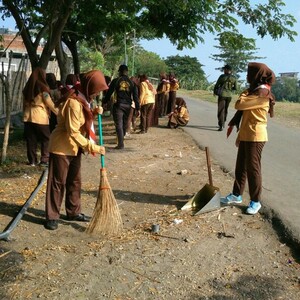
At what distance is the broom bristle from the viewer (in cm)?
473

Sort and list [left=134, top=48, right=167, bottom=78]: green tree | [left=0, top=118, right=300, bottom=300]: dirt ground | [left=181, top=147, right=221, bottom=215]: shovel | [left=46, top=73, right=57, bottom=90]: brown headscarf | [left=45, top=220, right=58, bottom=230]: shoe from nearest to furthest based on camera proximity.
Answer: [left=0, top=118, right=300, bottom=300]: dirt ground → [left=45, top=220, right=58, bottom=230]: shoe → [left=181, top=147, right=221, bottom=215]: shovel → [left=46, top=73, right=57, bottom=90]: brown headscarf → [left=134, top=48, right=167, bottom=78]: green tree

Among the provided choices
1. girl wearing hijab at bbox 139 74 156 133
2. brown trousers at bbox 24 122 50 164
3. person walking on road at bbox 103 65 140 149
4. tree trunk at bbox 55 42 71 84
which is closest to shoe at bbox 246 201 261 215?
brown trousers at bbox 24 122 50 164

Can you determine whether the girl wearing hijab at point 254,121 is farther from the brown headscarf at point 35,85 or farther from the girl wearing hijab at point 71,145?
the brown headscarf at point 35,85

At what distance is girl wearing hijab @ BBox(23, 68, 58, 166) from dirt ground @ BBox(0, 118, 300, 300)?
1.40 m

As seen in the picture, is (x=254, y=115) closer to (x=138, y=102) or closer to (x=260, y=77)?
(x=260, y=77)

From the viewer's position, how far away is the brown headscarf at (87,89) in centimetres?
452

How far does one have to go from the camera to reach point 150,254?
4270 millimetres

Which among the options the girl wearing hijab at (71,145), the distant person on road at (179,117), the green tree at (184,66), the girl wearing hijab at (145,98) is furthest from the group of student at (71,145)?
the green tree at (184,66)

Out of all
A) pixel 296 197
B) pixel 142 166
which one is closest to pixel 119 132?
pixel 142 166

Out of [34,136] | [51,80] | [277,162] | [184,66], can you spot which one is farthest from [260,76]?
[184,66]

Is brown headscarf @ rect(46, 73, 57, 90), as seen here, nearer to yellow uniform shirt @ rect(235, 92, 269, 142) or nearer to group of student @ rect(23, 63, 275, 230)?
group of student @ rect(23, 63, 275, 230)

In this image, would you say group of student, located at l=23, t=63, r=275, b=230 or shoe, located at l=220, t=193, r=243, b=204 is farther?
shoe, located at l=220, t=193, r=243, b=204

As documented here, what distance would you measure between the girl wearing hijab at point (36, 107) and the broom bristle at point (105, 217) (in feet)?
9.41

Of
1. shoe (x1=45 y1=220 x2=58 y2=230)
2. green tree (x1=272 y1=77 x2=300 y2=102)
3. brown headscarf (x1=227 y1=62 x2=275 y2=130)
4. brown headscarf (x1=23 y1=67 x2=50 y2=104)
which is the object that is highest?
brown headscarf (x1=227 y1=62 x2=275 y2=130)
